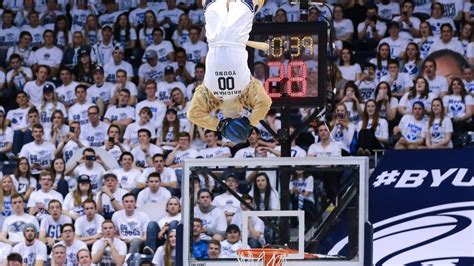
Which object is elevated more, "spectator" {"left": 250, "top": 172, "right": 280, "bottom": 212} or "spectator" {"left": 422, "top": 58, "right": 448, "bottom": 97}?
"spectator" {"left": 422, "top": 58, "right": 448, "bottom": 97}

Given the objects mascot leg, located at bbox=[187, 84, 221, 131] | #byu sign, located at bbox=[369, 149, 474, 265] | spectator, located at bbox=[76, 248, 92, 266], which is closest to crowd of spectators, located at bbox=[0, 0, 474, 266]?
spectator, located at bbox=[76, 248, 92, 266]

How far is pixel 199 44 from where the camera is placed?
80.5 ft

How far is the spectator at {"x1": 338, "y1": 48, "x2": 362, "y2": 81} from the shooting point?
22.8 meters

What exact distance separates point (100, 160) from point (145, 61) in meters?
2.86

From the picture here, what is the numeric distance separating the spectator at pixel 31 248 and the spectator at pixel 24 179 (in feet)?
4.82

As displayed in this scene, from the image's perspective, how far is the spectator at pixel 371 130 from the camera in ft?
68.6

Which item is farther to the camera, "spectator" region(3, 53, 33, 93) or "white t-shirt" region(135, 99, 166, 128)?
"spectator" region(3, 53, 33, 93)

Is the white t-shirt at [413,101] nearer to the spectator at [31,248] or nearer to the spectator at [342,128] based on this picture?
the spectator at [342,128]

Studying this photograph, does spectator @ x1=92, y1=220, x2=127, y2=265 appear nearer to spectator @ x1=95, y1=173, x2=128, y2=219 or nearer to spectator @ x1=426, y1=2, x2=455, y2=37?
spectator @ x1=95, y1=173, x2=128, y2=219

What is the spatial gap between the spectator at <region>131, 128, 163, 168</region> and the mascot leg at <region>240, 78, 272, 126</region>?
8.62 m

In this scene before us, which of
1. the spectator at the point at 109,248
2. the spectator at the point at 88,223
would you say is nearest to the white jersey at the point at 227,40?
the spectator at the point at 109,248

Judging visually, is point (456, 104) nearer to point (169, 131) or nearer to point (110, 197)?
point (169, 131)

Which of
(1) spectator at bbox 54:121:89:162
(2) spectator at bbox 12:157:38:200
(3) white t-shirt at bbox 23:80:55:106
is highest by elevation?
(3) white t-shirt at bbox 23:80:55:106

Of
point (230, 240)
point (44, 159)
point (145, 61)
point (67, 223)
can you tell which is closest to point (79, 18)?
point (145, 61)
